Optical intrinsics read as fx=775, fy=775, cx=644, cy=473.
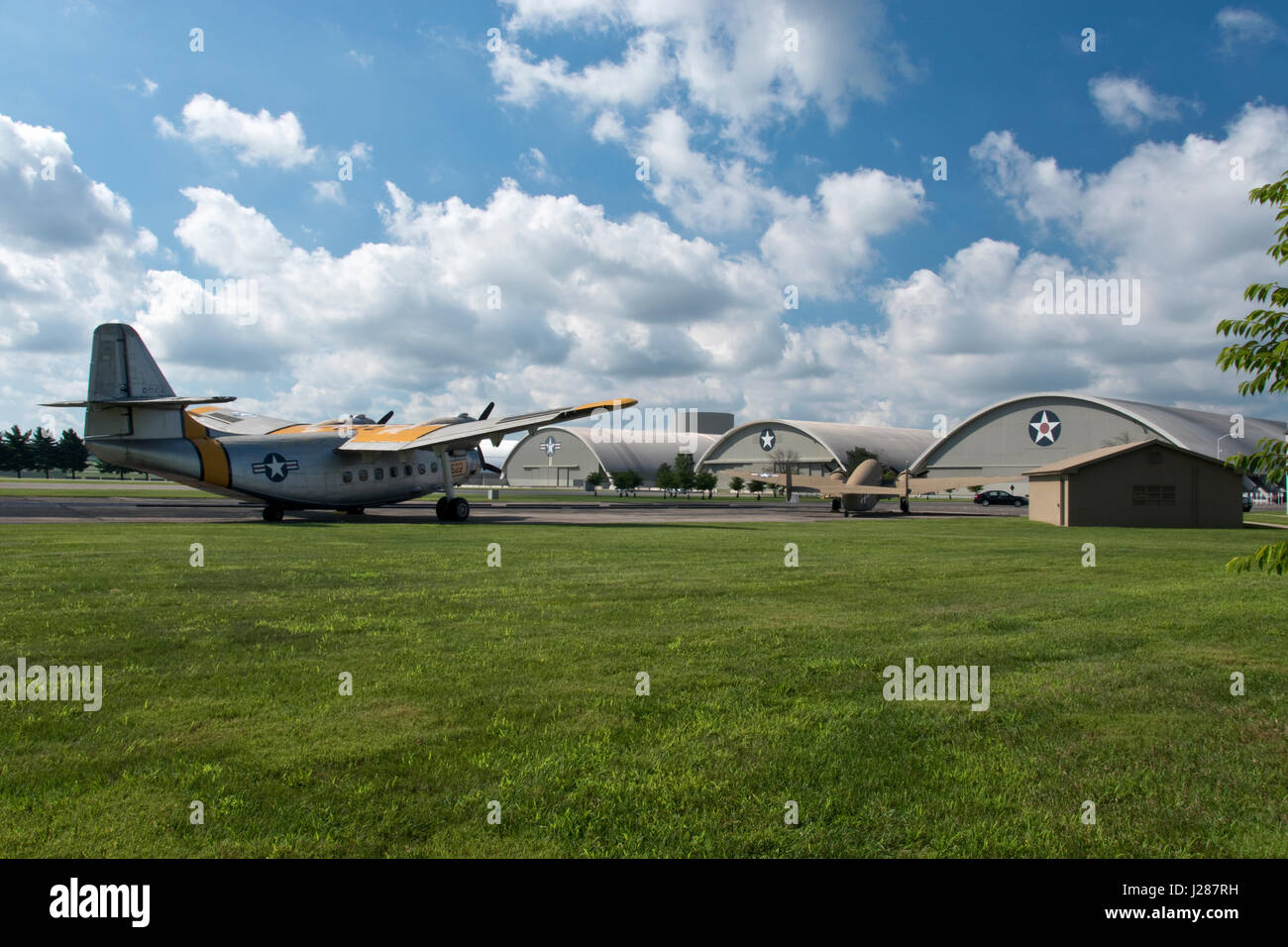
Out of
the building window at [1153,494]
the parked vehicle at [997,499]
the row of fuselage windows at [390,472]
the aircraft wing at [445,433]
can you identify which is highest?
the aircraft wing at [445,433]

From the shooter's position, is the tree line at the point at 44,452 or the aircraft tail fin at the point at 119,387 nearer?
the aircraft tail fin at the point at 119,387

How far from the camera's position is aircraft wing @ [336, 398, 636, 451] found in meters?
34.3

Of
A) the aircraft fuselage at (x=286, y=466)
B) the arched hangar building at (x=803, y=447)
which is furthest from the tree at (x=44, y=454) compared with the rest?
the aircraft fuselage at (x=286, y=466)

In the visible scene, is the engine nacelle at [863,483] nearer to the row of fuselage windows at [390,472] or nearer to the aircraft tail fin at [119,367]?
the row of fuselage windows at [390,472]

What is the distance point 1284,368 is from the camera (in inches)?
225

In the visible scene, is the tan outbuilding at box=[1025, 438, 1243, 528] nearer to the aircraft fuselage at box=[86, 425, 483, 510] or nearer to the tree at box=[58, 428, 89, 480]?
the aircraft fuselage at box=[86, 425, 483, 510]

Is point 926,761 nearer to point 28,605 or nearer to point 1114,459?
point 28,605

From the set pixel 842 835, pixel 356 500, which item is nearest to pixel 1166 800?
pixel 842 835

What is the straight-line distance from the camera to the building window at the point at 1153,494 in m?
39.6

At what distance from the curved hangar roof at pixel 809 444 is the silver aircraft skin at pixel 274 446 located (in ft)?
288

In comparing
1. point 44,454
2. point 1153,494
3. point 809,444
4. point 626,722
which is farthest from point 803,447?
point 44,454

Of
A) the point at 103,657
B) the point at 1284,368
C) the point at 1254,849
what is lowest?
the point at 1254,849

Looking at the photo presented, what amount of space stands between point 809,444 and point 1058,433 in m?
37.7
